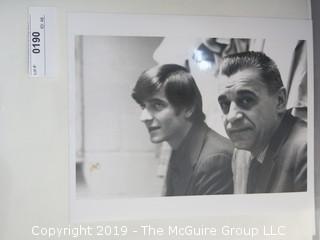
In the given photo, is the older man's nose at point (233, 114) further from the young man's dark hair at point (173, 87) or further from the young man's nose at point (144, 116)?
the young man's nose at point (144, 116)

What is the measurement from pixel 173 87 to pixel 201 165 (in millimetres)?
316

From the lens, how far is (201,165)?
1378mm

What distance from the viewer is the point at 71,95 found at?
1331 mm

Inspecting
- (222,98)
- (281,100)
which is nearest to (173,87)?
(222,98)

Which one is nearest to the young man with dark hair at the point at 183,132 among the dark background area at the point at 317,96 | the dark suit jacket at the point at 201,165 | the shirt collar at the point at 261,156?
the dark suit jacket at the point at 201,165

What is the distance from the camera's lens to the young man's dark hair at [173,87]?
136cm

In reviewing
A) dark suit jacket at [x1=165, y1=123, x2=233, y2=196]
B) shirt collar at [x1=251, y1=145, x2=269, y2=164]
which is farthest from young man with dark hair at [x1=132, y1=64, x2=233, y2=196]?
shirt collar at [x1=251, y1=145, x2=269, y2=164]

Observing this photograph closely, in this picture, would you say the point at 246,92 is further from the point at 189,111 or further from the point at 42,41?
the point at 42,41

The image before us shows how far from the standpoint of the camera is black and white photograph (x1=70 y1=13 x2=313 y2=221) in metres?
1.34

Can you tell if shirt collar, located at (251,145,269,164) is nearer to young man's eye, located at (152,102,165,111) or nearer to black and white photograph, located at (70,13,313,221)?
black and white photograph, located at (70,13,313,221)

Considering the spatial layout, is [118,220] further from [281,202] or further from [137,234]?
[281,202]

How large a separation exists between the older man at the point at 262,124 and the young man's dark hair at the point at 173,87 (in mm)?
102

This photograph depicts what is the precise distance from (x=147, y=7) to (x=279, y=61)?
56 cm

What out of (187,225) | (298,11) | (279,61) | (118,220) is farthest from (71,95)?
(298,11)
